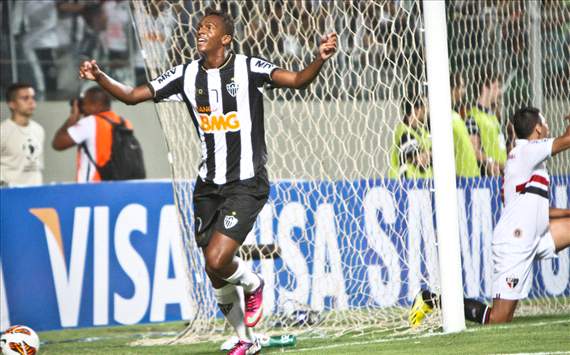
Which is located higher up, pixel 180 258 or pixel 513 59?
pixel 513 59

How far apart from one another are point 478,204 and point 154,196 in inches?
107

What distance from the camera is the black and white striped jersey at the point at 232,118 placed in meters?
6.82

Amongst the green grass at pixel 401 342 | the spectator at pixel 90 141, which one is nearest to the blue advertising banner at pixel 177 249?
the green grass at pixel 401 342

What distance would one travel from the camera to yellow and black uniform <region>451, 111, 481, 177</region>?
9.88 m

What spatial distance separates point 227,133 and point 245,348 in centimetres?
123

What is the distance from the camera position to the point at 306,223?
31.1ft

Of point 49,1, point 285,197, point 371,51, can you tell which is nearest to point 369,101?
point 371,51

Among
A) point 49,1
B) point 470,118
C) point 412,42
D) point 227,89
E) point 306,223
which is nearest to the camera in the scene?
point 227,89

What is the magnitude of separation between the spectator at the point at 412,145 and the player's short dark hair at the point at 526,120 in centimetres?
69

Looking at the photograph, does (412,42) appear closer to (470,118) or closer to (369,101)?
(369,101)

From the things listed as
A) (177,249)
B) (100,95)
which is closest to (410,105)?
(177,249)

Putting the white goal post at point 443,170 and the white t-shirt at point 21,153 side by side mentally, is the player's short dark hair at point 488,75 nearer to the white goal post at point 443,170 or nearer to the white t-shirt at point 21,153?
the white goal post at point 443,170

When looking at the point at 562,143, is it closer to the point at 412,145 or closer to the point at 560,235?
the point at 560,235

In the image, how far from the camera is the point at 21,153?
11.3m
